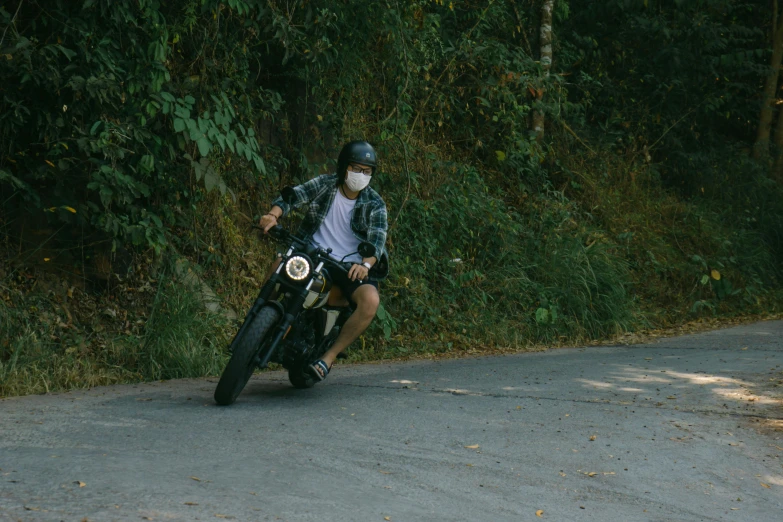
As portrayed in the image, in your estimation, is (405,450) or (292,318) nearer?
(405,450)

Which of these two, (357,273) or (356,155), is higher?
(356,155)

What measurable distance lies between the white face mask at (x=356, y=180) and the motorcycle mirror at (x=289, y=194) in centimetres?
47

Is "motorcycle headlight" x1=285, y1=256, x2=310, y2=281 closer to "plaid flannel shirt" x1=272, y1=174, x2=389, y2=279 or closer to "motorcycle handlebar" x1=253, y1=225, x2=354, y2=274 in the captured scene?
"motorcycle handlebar" x1=253, y1=225, x2=354, y2=274

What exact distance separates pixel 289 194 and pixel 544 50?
9892 mm

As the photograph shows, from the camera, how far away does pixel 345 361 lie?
10.3 m

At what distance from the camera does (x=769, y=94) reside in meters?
20.3

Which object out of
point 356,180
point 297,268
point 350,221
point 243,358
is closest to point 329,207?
point 350,221

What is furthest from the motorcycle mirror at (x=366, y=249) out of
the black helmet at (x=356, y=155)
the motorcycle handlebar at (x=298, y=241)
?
the black helmet at (x=356, y=155)

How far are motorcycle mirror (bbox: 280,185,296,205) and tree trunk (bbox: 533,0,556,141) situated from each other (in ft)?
29.6

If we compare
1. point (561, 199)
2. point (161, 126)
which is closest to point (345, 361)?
point (161, 126)

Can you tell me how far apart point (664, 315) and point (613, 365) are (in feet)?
16.6

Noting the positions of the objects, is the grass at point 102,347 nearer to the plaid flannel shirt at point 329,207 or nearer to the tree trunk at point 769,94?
the plaid flannel shirt at point 329,207

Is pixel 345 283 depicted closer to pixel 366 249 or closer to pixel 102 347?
pixel 366 249

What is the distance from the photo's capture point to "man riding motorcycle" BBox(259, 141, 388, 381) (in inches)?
307
